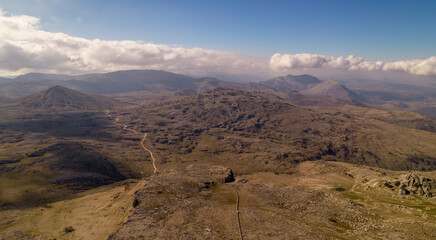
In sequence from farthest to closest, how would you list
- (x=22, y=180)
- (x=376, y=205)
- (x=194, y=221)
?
(x=22, y=180) < (x=376, y=205) < (x=194, y=221)

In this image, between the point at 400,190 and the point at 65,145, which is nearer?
the point at 400,190

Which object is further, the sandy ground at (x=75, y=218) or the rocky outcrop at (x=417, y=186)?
the rocky outcrop at (x=417, y=186)

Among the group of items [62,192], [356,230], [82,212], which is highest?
[356,230]

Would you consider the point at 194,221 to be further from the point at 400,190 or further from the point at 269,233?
the point at 400,190

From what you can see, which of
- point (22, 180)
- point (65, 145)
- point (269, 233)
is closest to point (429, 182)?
point (269, 233)

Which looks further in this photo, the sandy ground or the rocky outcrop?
the rocky outcrop

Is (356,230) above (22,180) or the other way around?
above

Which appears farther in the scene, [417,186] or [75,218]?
[417,186]

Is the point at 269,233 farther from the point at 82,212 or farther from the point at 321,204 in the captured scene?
the point at 82,212

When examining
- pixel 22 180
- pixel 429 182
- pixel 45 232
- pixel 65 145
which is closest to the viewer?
pixel 45 232

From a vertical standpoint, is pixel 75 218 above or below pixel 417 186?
below
